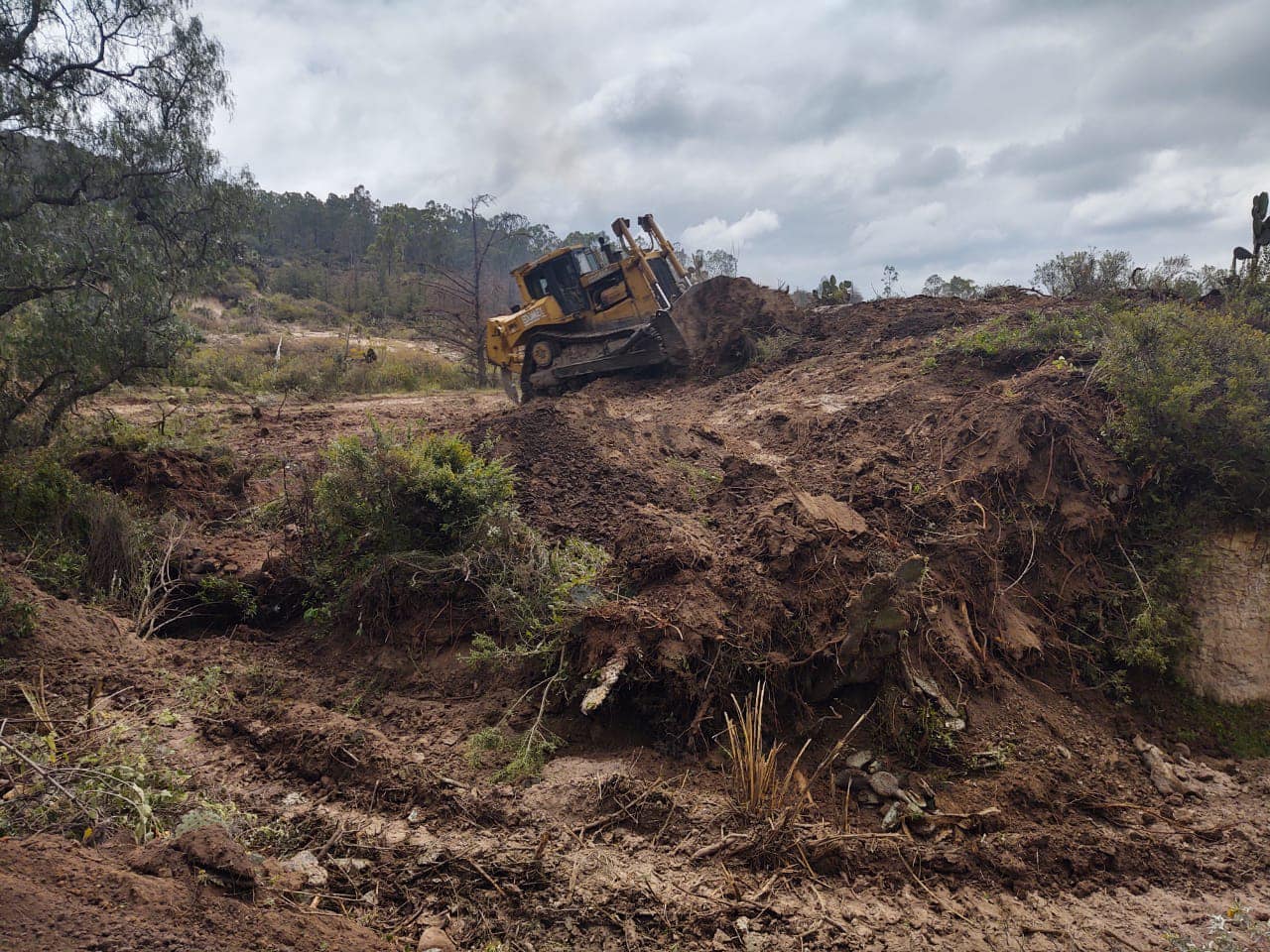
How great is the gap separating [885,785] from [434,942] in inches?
97.1

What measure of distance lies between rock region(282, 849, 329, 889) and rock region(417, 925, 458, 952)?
0.55 m

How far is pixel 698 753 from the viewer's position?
399cm

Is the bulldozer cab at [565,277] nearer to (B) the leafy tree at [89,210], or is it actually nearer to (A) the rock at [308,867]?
(B) the leafy tree at [89,210]

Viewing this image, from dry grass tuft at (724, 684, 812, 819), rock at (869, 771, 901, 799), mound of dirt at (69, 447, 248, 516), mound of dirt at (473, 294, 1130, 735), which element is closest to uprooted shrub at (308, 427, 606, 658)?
mound of dirt at (473, 294, 1130, 735)

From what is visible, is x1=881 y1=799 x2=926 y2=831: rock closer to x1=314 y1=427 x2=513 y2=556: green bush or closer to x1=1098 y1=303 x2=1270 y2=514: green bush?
x1=314 y1=427 x2=513 y2=556: green bush

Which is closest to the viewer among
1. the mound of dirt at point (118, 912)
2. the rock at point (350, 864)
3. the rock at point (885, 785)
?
the mound of dirt at point (118, 912)

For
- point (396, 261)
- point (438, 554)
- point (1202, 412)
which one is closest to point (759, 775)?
point (438, 554)

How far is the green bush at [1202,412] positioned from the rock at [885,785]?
3786mm

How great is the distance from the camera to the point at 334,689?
4.68 m

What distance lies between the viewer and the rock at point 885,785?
3.85 meters

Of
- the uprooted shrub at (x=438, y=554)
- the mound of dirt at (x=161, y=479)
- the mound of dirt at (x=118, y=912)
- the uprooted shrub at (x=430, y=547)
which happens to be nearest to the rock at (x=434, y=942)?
the mound of dirt at (x=118, y=912)

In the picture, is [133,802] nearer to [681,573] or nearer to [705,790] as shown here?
[705,790]

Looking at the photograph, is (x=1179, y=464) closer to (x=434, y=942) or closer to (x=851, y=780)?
(x=851, y=780)

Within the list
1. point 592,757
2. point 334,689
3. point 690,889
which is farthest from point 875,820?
point 334,689
